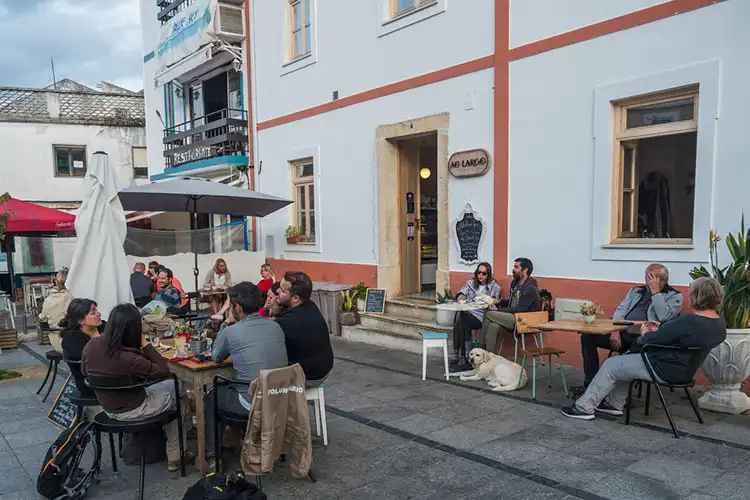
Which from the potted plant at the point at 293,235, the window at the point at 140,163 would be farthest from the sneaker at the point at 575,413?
the window at the point at 140,163

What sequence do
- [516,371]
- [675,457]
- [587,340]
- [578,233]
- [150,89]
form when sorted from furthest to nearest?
[150,89], [578,233], [516,371], [587,340], [675,457]

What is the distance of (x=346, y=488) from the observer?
3660 millimetres

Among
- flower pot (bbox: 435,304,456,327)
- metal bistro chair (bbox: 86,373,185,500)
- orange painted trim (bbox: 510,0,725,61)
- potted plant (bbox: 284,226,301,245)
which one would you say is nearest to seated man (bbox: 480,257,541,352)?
flower pot (bbox: 435,304,456,327)

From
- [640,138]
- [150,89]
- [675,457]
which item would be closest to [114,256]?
[675,457]

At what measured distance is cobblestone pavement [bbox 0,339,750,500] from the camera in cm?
360

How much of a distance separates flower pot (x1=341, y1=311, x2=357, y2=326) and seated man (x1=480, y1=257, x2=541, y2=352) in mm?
2796

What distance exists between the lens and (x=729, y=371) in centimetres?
479

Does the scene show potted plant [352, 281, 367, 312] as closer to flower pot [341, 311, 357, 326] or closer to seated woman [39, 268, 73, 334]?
flower pot [341, 311, 357, 326]

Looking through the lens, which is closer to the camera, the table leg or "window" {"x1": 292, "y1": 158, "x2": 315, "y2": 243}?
the table leg

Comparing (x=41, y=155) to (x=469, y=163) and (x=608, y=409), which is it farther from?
(x=608, y=409)

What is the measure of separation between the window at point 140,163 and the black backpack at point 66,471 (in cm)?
1716

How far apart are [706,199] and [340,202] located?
5.82 m

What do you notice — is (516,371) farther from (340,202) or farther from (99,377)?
(340,202)

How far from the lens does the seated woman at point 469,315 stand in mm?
6700
